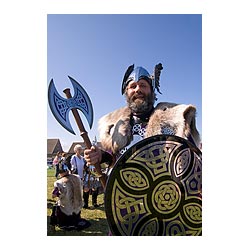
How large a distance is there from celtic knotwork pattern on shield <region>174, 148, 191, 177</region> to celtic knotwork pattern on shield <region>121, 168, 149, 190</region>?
32 cm

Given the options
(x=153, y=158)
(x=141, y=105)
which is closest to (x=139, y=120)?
(x=141, y=105)

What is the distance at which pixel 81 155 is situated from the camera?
301 centimetres

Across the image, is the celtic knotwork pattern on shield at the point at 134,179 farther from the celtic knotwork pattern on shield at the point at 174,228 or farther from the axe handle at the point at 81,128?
the celtic knotwork pattern on shield at the point at 174,228

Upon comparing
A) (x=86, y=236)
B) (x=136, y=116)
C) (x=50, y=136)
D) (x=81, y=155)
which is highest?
(x=136, y=116)

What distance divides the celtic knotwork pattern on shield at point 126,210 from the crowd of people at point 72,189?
23cm

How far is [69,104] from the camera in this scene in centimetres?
295

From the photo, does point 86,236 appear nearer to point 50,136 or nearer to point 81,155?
point 81,155

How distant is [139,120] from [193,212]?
3.51ft

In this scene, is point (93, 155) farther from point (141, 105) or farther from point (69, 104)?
point (141, 105)

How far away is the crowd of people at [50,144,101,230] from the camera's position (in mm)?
2969

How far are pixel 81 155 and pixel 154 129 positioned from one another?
79cm

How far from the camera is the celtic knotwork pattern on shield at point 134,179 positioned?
2.93 metres

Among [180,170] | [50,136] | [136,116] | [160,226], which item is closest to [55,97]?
[50,136]

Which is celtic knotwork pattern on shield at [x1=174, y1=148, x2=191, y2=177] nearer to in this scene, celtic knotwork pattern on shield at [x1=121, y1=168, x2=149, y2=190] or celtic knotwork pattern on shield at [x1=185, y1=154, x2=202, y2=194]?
celtic knotwork pattern on shield at [x1=185, y1=154, x2=202, y2=194]
